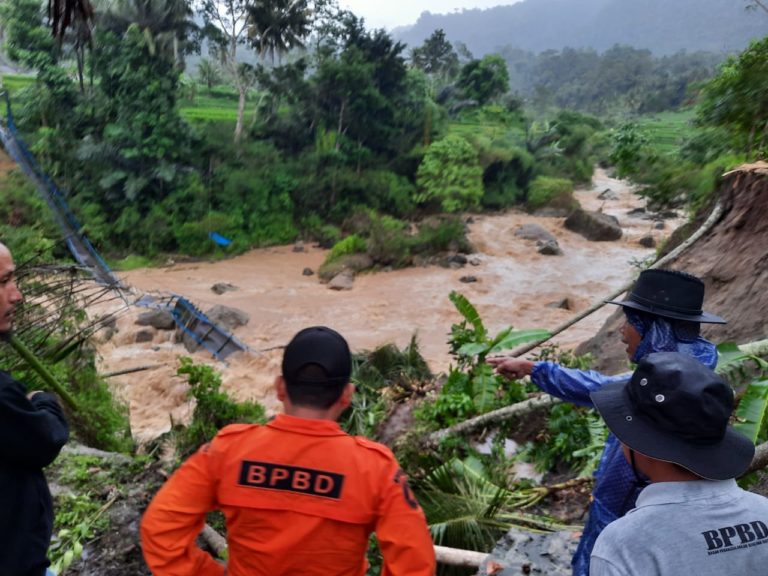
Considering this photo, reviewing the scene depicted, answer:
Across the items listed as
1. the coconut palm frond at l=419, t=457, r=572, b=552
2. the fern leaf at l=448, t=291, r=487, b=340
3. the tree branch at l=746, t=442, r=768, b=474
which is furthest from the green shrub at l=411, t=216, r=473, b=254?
the tree branch at l=746, t=442, r=768, b=474

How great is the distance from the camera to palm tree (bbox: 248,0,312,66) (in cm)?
2391

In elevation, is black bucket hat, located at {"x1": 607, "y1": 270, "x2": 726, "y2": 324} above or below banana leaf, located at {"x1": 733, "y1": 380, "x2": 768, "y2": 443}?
above

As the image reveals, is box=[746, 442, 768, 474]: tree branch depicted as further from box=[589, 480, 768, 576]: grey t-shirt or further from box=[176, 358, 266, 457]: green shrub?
box=[176, 358, 266, 457]: green shrub

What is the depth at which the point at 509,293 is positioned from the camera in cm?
1788

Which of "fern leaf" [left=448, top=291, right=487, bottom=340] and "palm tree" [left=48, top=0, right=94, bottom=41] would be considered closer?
"palm tree" [left=48, top=0, right=94, bottom=41]

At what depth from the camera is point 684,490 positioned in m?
1.31

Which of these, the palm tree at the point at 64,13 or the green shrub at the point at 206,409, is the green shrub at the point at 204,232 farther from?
the palm tree at the point at 64,13

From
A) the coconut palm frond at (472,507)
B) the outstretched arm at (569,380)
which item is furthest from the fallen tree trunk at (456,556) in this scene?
the outstretched arm at (569,380)

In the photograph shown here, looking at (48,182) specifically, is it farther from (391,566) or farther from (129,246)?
(391,566)

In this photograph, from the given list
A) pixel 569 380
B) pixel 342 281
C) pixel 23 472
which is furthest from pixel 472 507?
pixel 342 281

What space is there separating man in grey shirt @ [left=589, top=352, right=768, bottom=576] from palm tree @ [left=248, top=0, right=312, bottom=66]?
25668mm

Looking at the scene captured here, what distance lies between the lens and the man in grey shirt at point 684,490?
122cm

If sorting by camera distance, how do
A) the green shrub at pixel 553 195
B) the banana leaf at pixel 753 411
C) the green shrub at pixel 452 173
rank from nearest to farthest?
the banana leaf at pixel 753 411
the green shrub at pixel 452 173
the green shrub at pixel 553 195

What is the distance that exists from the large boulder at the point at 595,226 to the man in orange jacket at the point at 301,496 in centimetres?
2305
